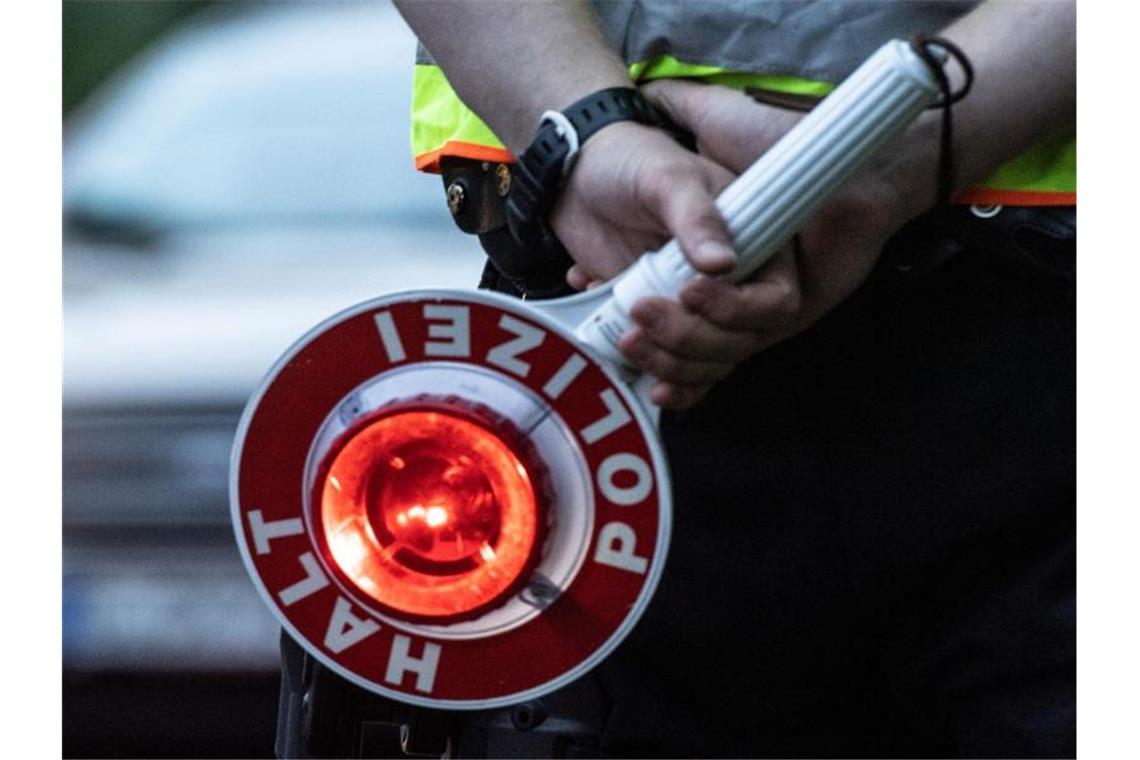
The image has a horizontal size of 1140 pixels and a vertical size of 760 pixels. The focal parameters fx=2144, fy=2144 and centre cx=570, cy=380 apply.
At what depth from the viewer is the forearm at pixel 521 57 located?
1.62 meters

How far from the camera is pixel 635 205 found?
153 cm

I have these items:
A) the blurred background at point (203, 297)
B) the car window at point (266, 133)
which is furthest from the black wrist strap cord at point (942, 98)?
the car window at point (266, 133)

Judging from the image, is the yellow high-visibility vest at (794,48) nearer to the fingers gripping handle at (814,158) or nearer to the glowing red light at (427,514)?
the fingers gripping handle at (814,158)

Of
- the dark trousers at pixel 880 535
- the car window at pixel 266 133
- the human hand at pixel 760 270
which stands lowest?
the dark trousers at pixel 880 535

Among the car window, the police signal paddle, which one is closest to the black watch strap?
the police signal paddle

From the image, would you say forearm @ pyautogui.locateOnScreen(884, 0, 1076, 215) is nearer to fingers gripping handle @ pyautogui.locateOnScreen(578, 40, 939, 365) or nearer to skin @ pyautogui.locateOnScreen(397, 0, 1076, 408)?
skin @ pyautogui.locateOnScreen(397, 0, 1076, 408)

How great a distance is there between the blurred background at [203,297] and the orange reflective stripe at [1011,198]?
2585mm

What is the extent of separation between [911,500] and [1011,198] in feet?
0.81

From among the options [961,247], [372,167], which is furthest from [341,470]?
[372,167]

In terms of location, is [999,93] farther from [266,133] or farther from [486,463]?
[266,133]

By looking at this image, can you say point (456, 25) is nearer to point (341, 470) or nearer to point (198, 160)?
point (341, 470)

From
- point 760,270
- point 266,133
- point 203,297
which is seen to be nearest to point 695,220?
point 760,270

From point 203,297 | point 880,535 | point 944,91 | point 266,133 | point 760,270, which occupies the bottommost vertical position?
point 880,535

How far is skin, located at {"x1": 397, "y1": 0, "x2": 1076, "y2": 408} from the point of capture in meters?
1.48
